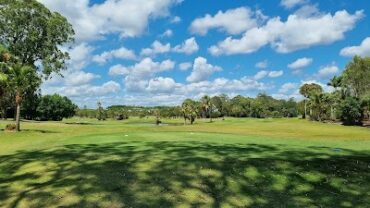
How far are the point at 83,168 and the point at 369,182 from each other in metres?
9.16

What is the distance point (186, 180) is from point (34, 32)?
208 ft

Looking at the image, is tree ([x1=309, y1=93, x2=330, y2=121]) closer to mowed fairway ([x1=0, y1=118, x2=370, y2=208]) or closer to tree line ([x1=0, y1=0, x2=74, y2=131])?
tree line ([x1=0, y1=0, x2=74, y2=131])

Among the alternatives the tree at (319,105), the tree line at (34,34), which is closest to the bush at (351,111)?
the tree at (319,105)

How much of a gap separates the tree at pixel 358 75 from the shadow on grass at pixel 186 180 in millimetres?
116064

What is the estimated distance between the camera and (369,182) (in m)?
13.8

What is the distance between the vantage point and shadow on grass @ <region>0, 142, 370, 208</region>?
11.9 metres

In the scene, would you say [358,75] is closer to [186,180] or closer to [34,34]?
[34,34]

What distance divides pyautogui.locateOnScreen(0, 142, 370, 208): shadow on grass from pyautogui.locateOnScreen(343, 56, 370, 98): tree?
116064mm

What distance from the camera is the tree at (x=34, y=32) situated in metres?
69.0

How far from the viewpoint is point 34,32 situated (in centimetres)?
7069

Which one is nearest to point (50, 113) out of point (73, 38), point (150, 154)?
point (73, 38)

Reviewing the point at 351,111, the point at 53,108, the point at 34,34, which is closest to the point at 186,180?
the point at 34,34

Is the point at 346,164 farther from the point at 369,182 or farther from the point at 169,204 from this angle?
the point at 169,204

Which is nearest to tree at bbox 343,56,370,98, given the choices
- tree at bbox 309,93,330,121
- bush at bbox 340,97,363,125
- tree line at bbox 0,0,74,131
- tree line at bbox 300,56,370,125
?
tree line at bbox 300,56,370,125
